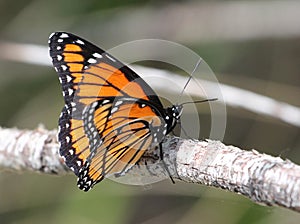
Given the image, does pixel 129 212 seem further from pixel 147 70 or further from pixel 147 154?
pixel 147 154

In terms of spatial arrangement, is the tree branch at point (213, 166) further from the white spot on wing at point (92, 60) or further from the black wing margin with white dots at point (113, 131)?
the white spot on wing at point (92, 60)

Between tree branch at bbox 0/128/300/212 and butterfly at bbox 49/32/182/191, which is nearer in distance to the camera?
tree branch at bbox 0/128/300/212

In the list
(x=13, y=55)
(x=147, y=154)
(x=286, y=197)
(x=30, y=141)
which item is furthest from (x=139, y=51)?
(x=286, y=197)

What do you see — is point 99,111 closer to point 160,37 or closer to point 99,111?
point 99,111

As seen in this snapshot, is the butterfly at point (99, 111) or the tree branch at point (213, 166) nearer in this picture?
the tree branch at point (213, 166)

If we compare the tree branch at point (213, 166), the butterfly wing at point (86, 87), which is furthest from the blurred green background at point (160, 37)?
the butterfly wing at point (86, 87)

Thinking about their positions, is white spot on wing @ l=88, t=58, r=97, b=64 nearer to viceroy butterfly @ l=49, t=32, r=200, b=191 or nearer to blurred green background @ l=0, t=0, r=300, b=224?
viceroy butterfly @ l=49, t=32, r=200, b=191

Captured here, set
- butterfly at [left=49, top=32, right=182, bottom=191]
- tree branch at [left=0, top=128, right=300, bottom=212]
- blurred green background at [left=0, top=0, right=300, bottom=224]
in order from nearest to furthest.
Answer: tree branch at [left=0, top=128, right=300, bottom=212]
butterfly at [left=49, top=32, right=182, bottom=191]
blurred green background at [left=0, top=0, right=300, bottom=224]

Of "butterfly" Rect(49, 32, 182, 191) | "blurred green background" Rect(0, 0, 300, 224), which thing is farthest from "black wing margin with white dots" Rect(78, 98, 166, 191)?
"blurred green background" Rect(0, 0, 300, 224)
